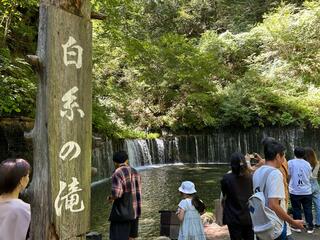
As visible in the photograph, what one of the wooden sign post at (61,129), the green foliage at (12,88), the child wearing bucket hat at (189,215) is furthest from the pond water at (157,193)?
the wooden sign post at (61,129)

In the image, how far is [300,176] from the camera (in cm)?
561

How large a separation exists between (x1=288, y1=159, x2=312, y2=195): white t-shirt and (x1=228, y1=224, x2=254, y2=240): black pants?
1.87m

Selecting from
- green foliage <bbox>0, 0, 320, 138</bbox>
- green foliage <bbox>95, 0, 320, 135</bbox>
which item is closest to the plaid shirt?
green foliage <bbox>0, 0, 320, 138</bbox>

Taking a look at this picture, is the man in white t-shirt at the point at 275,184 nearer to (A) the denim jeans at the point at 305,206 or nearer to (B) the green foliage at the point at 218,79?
(A) the denim jeans at the point at 305,206

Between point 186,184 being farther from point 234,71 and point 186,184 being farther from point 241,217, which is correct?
point 234,71

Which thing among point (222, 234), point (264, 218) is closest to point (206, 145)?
point (222, 234)

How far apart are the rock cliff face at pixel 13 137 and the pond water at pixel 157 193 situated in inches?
95.0

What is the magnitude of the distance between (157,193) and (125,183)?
7214 millimetres

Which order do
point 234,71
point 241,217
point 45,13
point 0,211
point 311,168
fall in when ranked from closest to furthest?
point 0,211, point 45,13, point 241,217, point 311,168, point 234,71

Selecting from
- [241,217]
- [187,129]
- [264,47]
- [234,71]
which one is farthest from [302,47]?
[241,217]

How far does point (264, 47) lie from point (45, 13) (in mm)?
21858

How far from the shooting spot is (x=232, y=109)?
64.4 feet

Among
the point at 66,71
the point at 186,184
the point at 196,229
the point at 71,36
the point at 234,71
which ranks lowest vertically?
the point at 196,229

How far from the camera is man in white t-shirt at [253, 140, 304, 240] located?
2.99 meters
